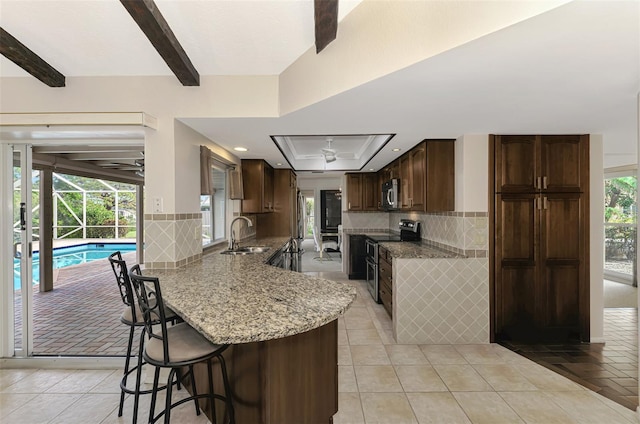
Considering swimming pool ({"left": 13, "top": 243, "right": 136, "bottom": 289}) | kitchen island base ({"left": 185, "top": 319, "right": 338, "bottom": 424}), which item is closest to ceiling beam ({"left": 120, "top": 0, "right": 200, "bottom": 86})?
kitchen island base ({"left": 185, "top": 319, "right": 338, "bottom": 424})

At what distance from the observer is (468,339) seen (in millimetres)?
2836

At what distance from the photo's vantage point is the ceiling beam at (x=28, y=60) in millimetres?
1765

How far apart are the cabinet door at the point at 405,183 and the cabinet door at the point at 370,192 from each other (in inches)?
63.8

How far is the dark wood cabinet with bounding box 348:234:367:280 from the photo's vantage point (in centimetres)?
538

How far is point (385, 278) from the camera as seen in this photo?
3.61 metres

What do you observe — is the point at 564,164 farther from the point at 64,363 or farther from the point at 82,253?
the point at 82,253

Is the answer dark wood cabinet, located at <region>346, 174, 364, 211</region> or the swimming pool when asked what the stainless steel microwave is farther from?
the swimming pool

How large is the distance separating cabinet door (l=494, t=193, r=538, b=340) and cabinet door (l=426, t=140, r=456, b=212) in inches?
18.7

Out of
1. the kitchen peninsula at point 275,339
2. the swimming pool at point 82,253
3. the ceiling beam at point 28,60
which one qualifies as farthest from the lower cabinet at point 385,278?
the swimming pool at point 82,253

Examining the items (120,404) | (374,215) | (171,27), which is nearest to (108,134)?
(171,27)

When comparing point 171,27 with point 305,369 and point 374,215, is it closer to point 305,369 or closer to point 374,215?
point 305,369

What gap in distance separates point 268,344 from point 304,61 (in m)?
1.82

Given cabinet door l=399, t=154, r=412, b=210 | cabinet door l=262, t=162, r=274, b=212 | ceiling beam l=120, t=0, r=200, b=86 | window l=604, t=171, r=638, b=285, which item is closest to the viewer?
ceiling beam l=120, t=0, r=200, b=86

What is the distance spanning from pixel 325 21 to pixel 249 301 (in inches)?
60.9
